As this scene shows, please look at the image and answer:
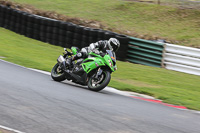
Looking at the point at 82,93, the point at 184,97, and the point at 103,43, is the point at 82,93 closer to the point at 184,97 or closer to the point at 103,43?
the point at 103,43

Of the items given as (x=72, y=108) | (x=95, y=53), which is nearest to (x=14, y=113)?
(x=72, y=108)

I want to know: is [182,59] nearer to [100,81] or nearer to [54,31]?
[100,81]

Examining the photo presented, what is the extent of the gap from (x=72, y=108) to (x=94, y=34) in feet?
33.1

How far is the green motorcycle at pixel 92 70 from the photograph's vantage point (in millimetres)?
9117

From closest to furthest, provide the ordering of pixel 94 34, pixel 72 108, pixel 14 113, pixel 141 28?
pixel 14 113 < pixel 72 108 < pixel 94 34 < pixel 141 28

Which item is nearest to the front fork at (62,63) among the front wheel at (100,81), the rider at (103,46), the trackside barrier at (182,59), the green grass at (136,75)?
the rider at (103,46)

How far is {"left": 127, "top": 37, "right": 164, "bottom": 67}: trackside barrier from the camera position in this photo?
51.0 feet

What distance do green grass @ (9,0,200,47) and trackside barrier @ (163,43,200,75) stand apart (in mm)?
1992

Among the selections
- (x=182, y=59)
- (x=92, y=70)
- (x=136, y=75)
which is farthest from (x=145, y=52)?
(x=92, y=70)

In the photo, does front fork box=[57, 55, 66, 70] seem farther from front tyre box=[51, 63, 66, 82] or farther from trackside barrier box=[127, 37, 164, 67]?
trackside barrier box=[127, 37, 164, 67]

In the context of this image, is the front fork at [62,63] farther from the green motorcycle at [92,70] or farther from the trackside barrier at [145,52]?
the trackside barrier at [145,52]

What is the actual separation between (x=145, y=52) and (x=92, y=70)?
22.7ft

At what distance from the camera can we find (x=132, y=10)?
22.5 metres

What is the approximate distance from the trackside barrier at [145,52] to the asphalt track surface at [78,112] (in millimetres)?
6545
